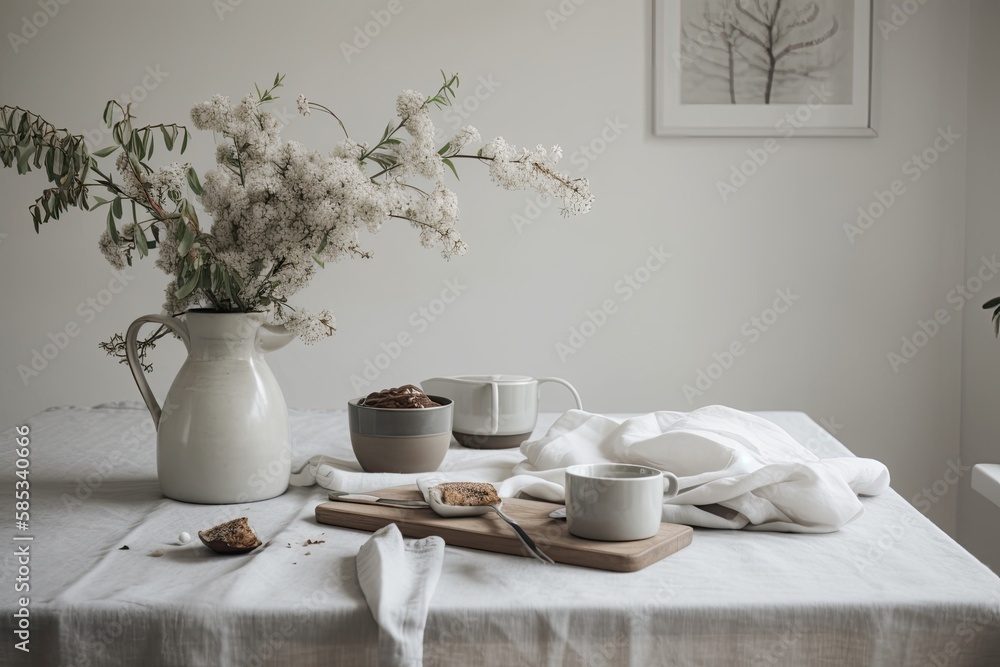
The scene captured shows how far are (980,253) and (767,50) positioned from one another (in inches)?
34.3

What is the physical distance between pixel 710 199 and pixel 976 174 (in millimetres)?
775

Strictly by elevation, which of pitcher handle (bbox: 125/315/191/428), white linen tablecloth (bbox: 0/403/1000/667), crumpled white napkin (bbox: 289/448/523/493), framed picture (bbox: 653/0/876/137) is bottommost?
white linen tablecloth (bbox: 0/403/1000/667)

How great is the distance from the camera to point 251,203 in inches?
41.8

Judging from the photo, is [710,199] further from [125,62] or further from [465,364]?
[125,62]

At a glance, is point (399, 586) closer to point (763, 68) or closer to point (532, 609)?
point (532, 609)

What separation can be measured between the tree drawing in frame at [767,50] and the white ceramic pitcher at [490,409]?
1528mm

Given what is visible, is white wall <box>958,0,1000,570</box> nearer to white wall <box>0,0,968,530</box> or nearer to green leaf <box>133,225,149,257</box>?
white wall <box>0,0,968,530</box>

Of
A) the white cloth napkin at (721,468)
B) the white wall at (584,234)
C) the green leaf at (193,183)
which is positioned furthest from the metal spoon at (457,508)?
the white wall at (584,234)

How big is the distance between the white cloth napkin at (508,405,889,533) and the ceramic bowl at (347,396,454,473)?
134 millimetres

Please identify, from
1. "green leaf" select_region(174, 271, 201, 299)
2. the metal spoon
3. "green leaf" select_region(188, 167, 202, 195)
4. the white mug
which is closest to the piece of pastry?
the metal spoon

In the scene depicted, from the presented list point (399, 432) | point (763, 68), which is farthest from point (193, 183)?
point (763, 68)

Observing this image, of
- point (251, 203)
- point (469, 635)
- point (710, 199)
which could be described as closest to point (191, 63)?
point (710, 199)

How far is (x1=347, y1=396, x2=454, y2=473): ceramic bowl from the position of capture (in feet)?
3.93

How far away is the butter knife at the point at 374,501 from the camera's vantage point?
3.27 feet
